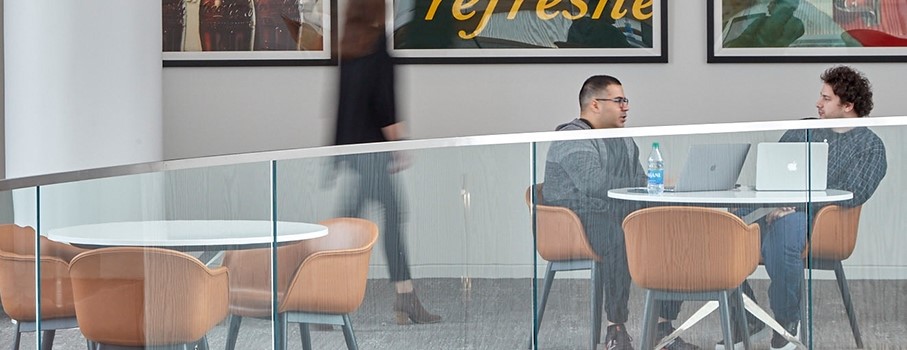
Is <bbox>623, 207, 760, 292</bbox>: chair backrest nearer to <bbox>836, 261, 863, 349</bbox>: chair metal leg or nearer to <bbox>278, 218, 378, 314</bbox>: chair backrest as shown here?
<bbox>836, 261, 863, 349</bbox>: chair metal leg

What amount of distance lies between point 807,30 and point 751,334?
2.85 m

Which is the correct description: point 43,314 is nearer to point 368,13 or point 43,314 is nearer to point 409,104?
point 368,13

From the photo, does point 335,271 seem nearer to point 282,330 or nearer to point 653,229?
point 282,330

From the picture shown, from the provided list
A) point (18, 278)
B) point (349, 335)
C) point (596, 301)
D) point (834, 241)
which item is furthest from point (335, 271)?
point (834, 241)

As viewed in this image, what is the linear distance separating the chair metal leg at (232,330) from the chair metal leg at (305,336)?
0.16 m

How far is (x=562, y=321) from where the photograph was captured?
120 inches

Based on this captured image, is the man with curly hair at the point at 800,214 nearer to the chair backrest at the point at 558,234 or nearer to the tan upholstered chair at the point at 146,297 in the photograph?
the chair backrest at the point at 558,234

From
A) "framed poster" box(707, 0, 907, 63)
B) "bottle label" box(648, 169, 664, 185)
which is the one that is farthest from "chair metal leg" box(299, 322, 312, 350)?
"framed poster" box(707, 0, 907, 63)

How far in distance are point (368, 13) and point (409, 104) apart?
1.53 m

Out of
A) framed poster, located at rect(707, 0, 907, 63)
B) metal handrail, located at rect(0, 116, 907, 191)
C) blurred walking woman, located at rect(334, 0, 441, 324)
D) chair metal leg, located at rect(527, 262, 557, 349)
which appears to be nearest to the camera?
metal handrail, located at rect(0, 116, 907, 191)

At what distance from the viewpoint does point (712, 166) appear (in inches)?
117

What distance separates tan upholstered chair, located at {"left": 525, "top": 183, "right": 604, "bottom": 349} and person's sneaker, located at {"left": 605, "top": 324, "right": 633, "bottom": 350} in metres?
0.03

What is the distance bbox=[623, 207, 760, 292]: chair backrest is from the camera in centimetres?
301

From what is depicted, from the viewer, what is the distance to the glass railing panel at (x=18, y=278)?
2846 millimetres
